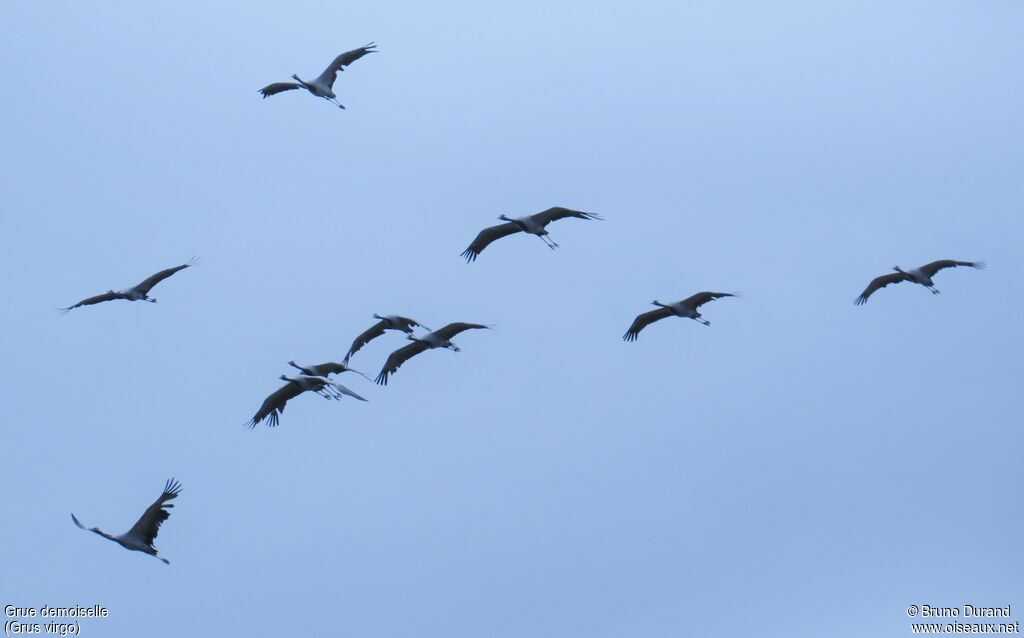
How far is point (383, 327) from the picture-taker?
38.6 meters

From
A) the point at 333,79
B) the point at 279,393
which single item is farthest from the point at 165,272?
the point at 333,79

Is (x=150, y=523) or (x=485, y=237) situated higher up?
(x=485, y=237)

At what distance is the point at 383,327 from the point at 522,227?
517 cm

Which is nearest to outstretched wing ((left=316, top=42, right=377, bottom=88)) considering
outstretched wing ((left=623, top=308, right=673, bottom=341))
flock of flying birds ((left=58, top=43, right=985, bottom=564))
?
flock of flying birds ((left=58, top=43, right=985, bottom=564))

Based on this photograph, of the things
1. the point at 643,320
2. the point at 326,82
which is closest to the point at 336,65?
the point at 326,82

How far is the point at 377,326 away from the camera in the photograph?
38.8m

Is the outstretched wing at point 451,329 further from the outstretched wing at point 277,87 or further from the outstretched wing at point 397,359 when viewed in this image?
the outstretched wing at point 277,87

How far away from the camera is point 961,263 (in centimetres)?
3897

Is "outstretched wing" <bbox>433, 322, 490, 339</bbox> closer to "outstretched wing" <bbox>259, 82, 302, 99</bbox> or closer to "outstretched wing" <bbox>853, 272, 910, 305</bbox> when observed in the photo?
"outstretched wing" <bbox>259, 82, 302, 99</bbox>

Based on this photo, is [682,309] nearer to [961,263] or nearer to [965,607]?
[961,263]

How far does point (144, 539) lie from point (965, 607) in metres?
19.1

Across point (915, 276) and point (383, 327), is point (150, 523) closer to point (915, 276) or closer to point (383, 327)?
point (383, 327)

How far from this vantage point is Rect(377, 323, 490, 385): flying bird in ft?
120

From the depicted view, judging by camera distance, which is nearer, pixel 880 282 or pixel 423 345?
pixel 423 345
